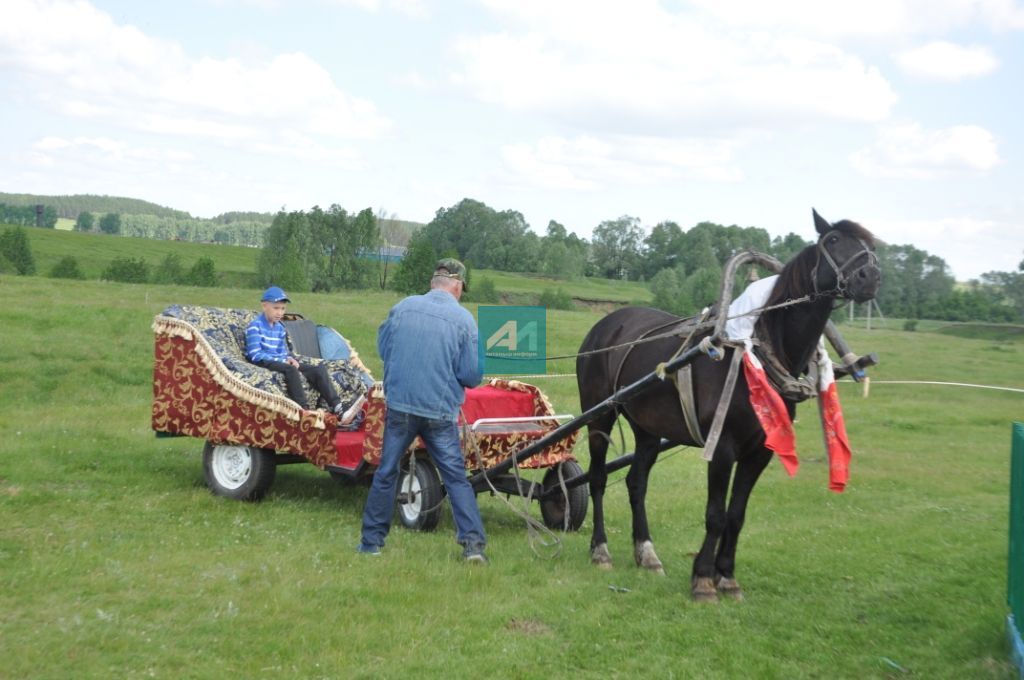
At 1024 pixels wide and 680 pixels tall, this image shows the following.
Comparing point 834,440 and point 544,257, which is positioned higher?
point 544,257

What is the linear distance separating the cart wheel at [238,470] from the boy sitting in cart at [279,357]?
0.63m

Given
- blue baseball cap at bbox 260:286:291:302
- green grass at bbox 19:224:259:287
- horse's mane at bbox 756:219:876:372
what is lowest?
blue baseball cap at bbox 260:286:291:302

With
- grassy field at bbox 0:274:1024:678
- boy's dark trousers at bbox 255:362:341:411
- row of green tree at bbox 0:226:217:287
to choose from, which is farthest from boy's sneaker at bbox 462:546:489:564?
row of green tree at bbox 0:226:217:287

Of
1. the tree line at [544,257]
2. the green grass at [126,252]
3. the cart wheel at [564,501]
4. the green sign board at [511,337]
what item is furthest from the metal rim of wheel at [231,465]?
the green grass at [126,252]

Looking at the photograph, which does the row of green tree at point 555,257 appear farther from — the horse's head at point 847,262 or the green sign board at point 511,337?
the horse's head at point 847,262

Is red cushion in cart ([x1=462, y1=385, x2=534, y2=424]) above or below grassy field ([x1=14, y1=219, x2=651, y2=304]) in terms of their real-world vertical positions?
below

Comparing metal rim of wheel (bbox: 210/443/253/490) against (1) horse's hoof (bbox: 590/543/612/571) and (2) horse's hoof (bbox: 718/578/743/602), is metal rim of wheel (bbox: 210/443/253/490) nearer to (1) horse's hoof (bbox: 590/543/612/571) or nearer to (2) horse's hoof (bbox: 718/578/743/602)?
(1) horse's hoof (bbox: 590/543/612/571)

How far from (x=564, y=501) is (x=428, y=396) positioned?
2.39m

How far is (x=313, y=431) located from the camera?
8938 mm

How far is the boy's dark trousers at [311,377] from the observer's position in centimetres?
970

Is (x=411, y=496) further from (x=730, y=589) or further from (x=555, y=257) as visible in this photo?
(x=555, y=257)

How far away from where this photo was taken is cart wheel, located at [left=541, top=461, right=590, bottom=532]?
9031mm

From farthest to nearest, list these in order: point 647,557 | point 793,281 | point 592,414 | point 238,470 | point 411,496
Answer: point 238,470 < point 411,496 < point 647,557 < point 592,414 < point 793,281

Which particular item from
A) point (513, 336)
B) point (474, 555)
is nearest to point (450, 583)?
point (474, 555)
